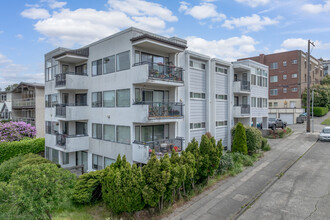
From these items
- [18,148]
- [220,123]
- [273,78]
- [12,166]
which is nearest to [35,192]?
[12,166]

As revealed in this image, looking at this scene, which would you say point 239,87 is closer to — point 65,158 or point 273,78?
point 65,158

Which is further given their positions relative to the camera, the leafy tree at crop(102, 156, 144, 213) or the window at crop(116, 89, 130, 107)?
the window at crop(116, 89, 130, 107)

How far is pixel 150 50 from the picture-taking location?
15242 millimetres

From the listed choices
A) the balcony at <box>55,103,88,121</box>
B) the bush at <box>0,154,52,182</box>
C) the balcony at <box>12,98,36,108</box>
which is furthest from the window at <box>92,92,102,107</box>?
the balcony at <box>12,98,36,108</box>

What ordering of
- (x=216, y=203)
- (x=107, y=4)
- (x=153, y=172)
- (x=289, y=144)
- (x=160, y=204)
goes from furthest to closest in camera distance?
(x=289, y=144)
(x=107, y=4)
(x=216, y=203)
(x=160, y=204)
(x=153, y=172)

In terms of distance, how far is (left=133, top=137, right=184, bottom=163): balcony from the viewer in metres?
13.4

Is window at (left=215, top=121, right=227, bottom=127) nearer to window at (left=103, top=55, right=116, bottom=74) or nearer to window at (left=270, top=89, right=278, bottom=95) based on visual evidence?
window at (left=103, top=55, right=116, bottom=74)

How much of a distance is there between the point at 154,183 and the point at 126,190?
1196 millimetres

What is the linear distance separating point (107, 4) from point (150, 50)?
12.9 feet

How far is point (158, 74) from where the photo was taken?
14.2 metres

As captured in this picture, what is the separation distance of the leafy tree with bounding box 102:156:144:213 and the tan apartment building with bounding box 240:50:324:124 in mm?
39639

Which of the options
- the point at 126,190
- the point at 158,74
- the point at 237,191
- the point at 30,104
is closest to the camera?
the point at 126,190

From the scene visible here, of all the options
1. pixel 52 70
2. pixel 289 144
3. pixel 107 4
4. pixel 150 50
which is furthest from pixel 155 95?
pixel 289 144

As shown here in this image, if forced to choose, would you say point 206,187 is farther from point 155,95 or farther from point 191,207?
point 155,95
